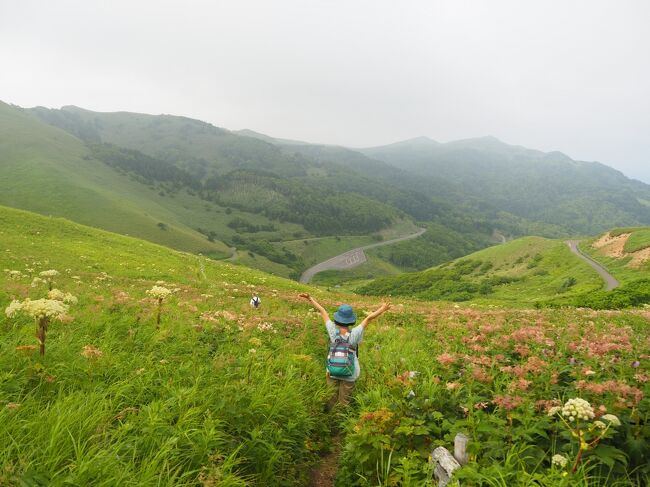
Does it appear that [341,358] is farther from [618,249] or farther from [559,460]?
[618,249]

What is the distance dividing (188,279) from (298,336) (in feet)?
73.1

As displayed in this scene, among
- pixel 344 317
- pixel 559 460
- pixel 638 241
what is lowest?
pixel 638 241

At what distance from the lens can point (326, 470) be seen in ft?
22.4

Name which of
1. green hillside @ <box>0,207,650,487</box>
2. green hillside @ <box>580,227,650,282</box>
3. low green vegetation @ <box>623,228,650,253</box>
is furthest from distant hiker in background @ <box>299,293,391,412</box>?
low green vegetation @ <box>623,228,650,253</box>

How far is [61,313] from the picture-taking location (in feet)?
20.2

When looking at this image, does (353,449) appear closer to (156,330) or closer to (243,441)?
(243,441)

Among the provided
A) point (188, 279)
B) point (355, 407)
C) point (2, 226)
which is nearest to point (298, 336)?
point (355, 407)

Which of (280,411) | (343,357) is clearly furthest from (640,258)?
(280,411)

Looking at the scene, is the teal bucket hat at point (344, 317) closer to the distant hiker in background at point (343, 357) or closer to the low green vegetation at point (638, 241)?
the distant hiker in background at point (343, 357)

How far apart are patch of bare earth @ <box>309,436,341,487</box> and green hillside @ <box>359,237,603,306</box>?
3777cm

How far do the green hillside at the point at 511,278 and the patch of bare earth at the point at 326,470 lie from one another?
3777 centimetres

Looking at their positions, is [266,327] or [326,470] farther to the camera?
[266,327]

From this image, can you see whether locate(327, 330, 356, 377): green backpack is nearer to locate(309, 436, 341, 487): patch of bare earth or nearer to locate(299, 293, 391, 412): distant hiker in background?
locate(299, 293, 391, 412): distant hiker in background

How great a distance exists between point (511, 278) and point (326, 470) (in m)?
66.7
